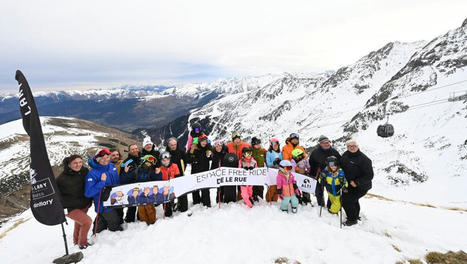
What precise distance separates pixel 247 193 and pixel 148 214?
166 inches

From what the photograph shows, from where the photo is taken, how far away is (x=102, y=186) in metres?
8.44

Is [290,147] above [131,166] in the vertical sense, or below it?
above

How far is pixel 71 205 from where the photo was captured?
7953mm

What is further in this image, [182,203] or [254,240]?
[182,203]

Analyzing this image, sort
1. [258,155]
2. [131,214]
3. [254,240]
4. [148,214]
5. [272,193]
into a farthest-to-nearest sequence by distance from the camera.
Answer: [258,155] → [272,193] → [131,214] → [148,214] → [254,240]

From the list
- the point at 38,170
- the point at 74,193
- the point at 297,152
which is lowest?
the point at 74,193

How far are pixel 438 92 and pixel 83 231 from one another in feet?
239

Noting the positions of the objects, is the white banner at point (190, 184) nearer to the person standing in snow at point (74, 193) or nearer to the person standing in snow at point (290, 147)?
the person standing in snow at point (74, 193)

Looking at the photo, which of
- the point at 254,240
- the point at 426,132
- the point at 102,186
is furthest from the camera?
the point at 426,132

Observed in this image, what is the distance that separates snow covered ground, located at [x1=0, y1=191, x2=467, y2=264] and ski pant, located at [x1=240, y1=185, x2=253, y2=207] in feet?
0.86

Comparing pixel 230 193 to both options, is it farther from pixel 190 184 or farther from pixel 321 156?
pixel 321 156

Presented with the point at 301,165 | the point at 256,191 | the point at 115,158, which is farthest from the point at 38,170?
the point at 301,165

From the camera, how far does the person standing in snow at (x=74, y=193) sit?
784 centimetres

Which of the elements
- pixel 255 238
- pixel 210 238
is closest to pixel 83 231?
pixel 210 238
